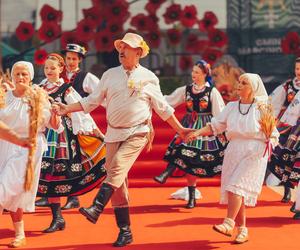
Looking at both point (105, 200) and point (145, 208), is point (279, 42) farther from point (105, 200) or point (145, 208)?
point (105, 200)

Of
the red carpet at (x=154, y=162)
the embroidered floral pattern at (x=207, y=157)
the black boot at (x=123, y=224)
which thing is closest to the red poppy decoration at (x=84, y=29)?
the red carpet at (x=154, y=162)

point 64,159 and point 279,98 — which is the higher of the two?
point 279,98

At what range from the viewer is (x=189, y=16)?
1149cm

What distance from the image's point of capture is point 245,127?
6.66 m

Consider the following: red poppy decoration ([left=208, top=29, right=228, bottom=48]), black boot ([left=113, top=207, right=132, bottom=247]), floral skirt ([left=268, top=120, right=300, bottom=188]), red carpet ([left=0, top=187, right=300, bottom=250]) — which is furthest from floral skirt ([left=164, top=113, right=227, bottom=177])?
red poppy decoration ([left=208, top=29, right=228, bottom=48])

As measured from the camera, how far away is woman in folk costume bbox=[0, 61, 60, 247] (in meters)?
6.39

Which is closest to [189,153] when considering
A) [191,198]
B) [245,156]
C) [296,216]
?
[191,198]

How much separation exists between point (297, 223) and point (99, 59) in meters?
5.48

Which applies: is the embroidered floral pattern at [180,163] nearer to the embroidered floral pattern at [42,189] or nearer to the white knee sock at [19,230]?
the embroidered floral pattern at [42,189]

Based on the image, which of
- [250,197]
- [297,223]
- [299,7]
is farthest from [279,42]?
[250,197]

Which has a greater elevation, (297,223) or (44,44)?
(44,44)

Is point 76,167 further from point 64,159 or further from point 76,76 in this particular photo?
point 76,76

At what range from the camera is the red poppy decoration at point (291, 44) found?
11.3m

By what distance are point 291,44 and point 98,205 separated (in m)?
5.81
